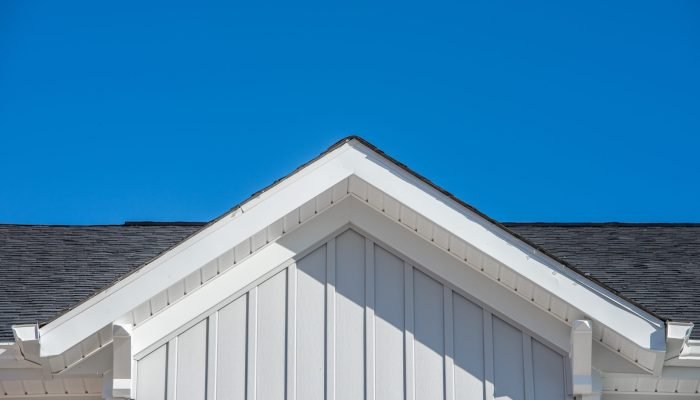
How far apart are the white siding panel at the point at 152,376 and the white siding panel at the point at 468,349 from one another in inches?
80.2

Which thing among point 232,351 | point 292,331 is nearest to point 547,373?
point 292,331

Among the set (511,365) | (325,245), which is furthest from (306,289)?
(511,365)

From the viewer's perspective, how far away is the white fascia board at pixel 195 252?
23.8 feet

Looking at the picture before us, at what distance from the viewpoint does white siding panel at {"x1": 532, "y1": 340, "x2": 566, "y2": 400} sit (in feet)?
24.9

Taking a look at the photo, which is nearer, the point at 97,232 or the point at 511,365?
the point at 511,365

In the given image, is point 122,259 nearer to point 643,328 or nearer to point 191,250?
point 191,250

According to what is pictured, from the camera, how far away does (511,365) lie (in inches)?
302

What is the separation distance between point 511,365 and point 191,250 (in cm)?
236

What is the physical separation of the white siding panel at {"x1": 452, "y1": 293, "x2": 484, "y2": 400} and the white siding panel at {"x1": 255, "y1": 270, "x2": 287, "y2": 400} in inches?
47.7

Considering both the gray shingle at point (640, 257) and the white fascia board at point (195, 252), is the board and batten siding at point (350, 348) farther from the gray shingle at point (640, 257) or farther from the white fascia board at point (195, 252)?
the gray shingle at point (640, 257)

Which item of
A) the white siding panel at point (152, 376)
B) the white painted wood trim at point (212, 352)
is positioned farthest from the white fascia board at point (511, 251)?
the white siding panel at point (152, 376)

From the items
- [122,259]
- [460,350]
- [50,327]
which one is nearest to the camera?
[50,327]

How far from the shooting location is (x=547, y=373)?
7660mm

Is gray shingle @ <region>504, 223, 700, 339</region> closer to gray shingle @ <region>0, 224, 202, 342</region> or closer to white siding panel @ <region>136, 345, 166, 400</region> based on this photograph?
white siding panel @ <region>136, 345, 166, 400</region>
